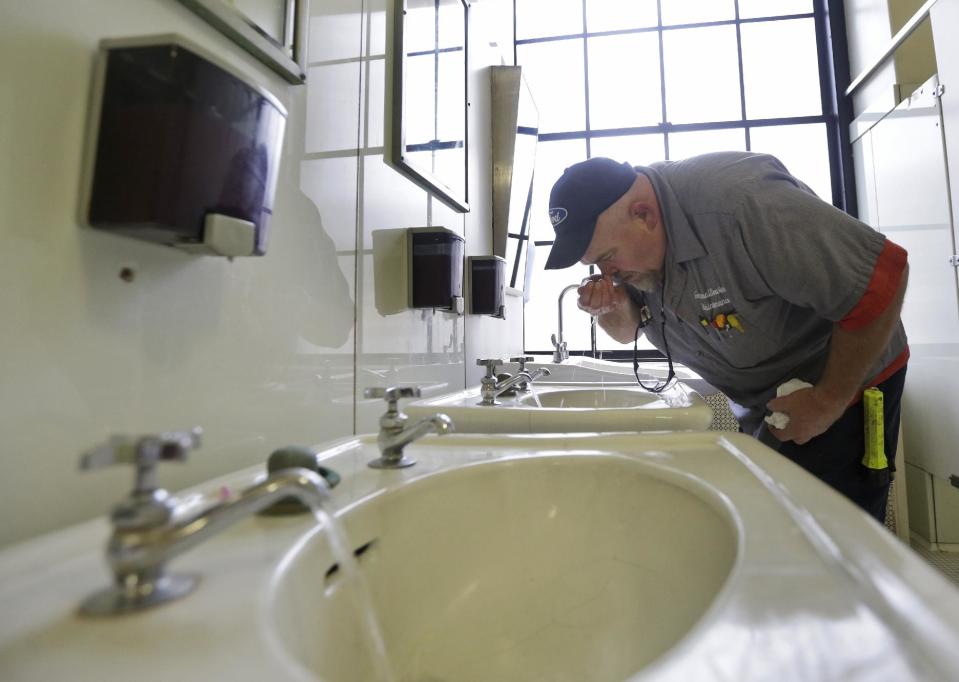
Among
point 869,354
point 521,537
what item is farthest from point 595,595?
point 869,354

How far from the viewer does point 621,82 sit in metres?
3.37

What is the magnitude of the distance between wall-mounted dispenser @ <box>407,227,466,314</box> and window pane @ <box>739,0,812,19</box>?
10.8 ft

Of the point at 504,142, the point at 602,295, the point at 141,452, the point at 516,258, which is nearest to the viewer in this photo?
the point at 141,452

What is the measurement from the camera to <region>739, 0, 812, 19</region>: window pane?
3199mm

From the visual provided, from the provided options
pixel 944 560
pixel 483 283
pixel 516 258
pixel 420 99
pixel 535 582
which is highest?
pixel 420 99

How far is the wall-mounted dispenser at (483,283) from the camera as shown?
5.59 ft

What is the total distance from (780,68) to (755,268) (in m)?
3.05

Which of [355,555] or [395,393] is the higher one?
[395,393]

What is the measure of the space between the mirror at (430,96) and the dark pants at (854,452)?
1114 mm

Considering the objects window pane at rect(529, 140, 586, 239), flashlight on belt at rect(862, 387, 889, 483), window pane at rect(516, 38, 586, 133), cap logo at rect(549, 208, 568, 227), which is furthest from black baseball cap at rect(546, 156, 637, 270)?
window pane at rect(516, 38, 586, 133)

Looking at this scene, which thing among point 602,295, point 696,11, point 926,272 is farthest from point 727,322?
point 696,11

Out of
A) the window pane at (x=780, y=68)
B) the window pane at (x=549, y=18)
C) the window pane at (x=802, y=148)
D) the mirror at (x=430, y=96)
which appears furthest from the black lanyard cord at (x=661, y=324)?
the window pane at (x=549, y=18)

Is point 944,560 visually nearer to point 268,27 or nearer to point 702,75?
point 702,75

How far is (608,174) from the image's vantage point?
1.11 metres
